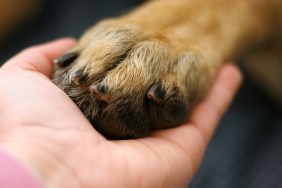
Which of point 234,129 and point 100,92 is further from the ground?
point 100,92

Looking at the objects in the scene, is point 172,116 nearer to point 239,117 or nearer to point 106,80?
point 106,80

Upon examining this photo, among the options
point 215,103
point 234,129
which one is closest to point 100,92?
point 215,103

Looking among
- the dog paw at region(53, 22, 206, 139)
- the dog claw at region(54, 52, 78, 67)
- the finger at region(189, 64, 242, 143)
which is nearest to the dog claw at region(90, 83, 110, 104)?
the dog paw at region(53, 22, 206, 139)

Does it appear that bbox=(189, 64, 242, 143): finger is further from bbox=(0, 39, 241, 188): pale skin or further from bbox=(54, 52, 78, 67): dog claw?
bbox=(54, 52, 78, 67): dog claw

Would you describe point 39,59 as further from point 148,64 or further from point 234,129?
point 234,129

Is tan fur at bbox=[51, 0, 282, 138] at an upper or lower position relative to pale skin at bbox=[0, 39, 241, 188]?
upper

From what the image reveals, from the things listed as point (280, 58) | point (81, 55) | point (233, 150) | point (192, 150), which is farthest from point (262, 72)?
point (81, 55)
